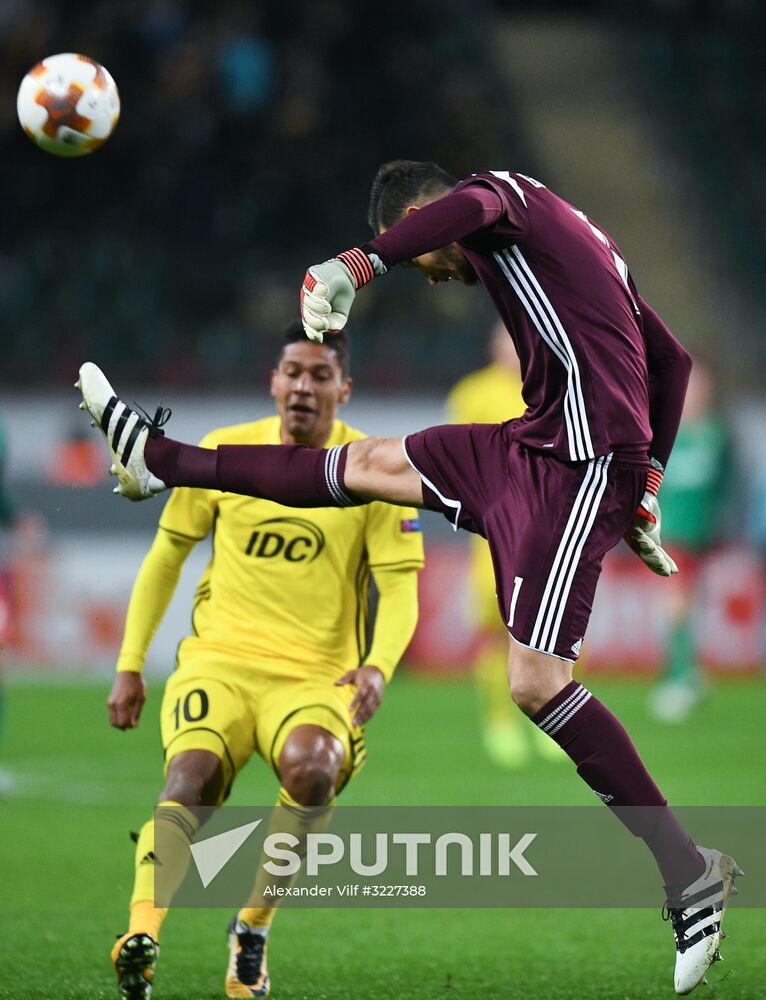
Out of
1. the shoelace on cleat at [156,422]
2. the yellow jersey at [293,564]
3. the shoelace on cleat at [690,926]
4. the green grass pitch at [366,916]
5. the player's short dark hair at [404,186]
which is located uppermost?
the player's short dark hair at [404,186]

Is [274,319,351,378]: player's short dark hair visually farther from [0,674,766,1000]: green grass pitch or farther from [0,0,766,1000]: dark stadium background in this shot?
[0,0,766,1000]: dark stadium background

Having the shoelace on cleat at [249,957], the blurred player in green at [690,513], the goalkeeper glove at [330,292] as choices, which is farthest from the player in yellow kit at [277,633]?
the blurred player in green at [690,513]

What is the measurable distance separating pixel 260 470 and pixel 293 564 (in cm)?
55

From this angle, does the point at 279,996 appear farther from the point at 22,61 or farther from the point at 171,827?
the point at 22,61

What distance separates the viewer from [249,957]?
167 inches

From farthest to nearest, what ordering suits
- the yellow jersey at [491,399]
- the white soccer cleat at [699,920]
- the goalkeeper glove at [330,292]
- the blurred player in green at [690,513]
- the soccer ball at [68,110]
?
1. the blurred player in green at [690,513]
2. the yellow jersey at [491,399]
3. the soccer ball at [68,110]
4. the white soccer cleat at [699,920]
5. the goalkeeper glove at [330,292]

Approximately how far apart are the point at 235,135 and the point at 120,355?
320 cm

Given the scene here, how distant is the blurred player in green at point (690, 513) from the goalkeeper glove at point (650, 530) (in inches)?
248

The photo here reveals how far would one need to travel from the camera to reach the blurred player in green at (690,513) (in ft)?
35.8

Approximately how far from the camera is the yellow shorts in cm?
430

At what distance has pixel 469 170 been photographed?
679 inches

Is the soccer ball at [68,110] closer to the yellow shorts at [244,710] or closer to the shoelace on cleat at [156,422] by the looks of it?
the shoelace on cleat at [156,422]

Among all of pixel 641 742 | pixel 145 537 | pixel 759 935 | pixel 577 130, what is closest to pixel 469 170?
pixel 577 130

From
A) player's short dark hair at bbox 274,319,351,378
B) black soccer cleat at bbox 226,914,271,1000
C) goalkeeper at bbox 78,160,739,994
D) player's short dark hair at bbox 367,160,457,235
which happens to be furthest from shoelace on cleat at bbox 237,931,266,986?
player's short dark hair at bbox 367,160,457,235
